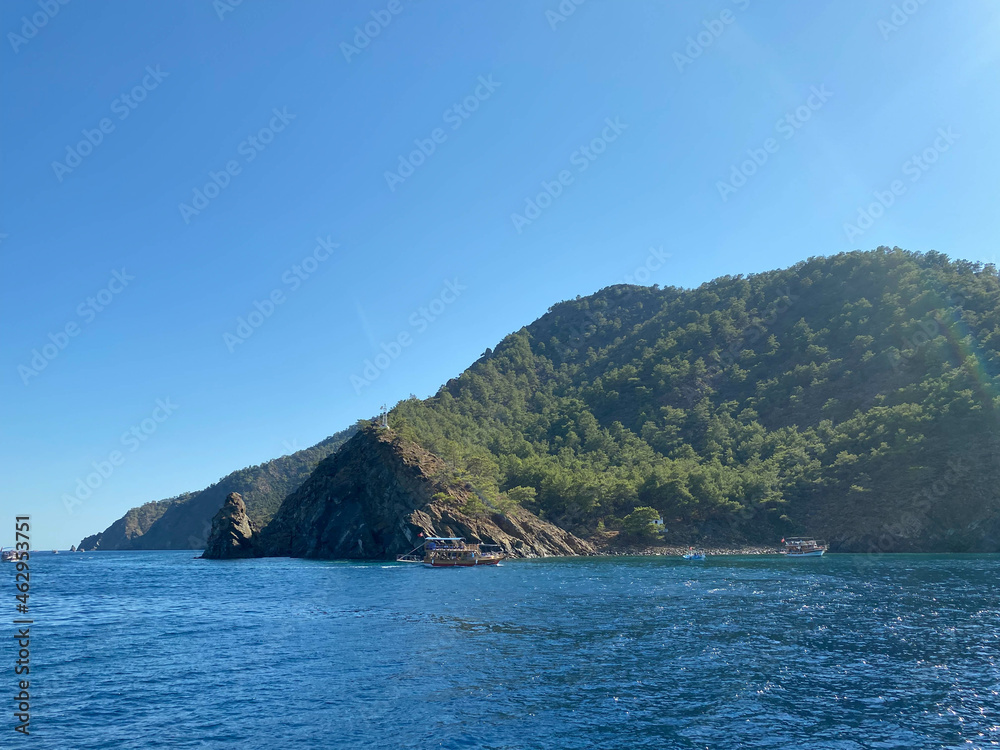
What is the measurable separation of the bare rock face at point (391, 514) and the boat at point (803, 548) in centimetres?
3759

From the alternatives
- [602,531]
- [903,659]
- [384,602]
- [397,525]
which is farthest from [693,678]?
[602,531]

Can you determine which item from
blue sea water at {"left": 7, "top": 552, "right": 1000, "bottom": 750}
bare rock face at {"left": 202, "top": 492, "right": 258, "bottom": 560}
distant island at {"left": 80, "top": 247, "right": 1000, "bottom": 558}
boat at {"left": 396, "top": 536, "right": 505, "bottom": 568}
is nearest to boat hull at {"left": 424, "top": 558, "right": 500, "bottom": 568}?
boat at {"left": 396, "top": 536, "right": 505, "bottom": 568}

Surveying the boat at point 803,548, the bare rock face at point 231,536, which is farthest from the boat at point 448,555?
the boat at point 803,548

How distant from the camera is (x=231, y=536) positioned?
13962 cm

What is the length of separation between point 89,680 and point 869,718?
3508cm

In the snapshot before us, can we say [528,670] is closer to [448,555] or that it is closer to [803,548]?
[448,555]

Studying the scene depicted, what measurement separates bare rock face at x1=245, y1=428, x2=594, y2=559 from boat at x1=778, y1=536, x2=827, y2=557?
3759 centimetres

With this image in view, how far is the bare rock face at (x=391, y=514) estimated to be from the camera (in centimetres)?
11350

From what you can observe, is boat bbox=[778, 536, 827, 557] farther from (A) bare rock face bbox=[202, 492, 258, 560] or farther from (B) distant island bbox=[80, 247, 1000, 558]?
(A) bare rock face bbox=[202, 492, 258, 560]

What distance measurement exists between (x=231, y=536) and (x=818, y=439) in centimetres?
14082

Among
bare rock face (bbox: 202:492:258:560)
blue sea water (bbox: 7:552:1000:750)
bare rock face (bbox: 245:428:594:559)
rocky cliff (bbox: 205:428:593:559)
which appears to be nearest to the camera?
blue sea water (bbox: 7:552:1000:750)

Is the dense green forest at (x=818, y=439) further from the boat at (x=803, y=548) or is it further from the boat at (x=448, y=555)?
the boat at (x=448, y=555)

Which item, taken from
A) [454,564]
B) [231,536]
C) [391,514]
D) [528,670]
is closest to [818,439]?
[454,564]

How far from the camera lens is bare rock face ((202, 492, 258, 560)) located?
457 ft
